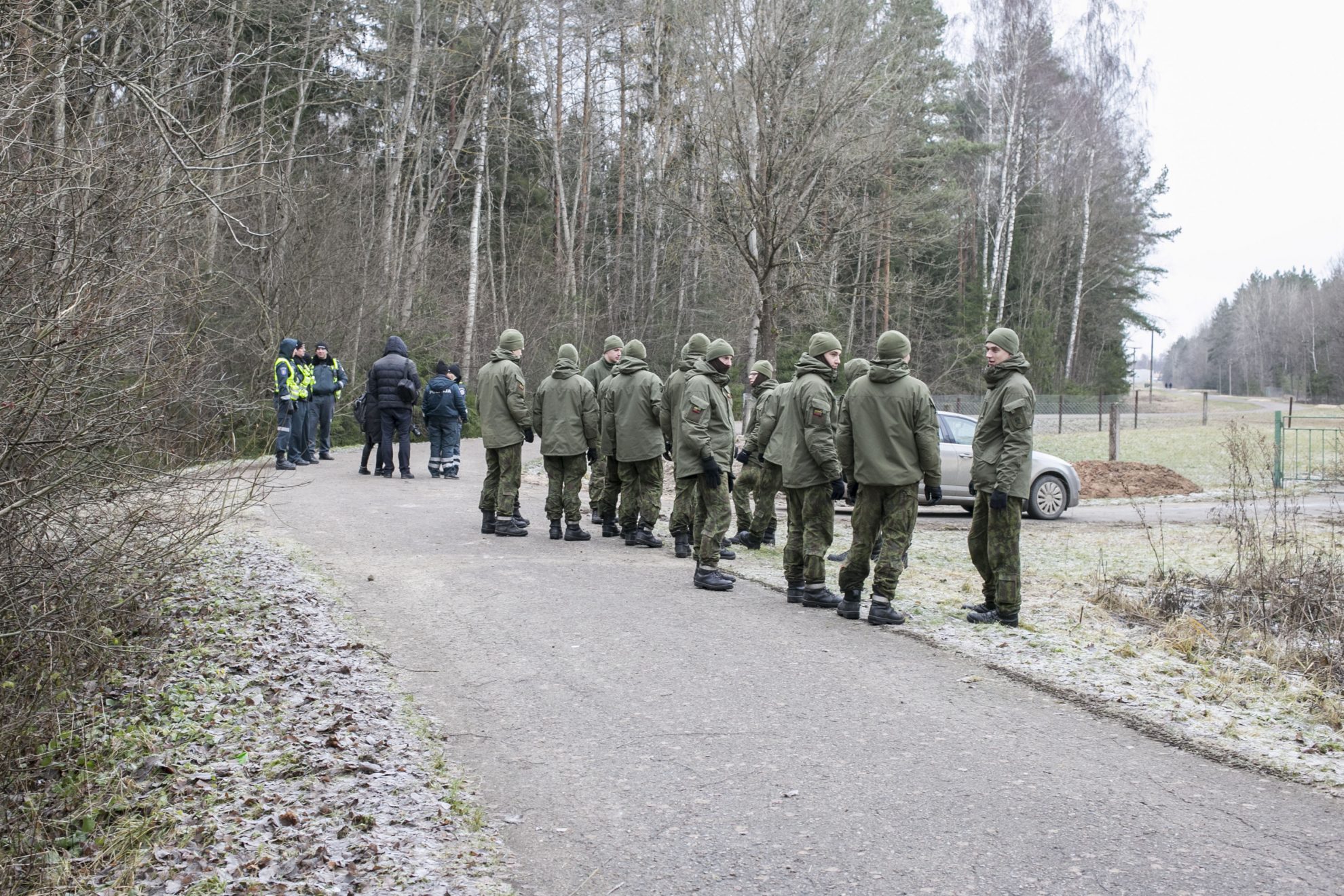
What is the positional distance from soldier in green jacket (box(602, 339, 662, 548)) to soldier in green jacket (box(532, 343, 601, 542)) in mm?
203

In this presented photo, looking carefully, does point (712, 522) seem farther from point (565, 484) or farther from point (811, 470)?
point (565, 484)

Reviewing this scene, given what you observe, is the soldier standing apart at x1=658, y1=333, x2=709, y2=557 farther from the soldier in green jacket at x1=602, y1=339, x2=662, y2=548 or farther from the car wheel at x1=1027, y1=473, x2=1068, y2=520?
the car wheel at x1=1027, y1=473, x2=1068, y2=520

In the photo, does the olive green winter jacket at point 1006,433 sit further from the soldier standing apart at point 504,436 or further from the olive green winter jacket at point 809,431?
the soldier standing apart at point 504,436

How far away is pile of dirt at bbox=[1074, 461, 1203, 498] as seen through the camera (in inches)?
821

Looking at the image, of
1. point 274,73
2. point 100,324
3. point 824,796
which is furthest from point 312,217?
point 824,796

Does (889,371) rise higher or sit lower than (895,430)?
higher

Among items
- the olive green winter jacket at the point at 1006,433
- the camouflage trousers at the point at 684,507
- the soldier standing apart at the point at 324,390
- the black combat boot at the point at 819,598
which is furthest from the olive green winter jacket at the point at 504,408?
the soldier standing apart at the point at 324,390

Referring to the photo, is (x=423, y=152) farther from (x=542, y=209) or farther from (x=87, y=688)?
(x=87, y=688)

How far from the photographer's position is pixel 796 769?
16.5 feet

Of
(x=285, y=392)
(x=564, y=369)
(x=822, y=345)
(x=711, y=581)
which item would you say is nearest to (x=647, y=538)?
(x=564, y=369)

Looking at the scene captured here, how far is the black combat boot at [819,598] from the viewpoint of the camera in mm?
8648

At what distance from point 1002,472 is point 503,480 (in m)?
5.86

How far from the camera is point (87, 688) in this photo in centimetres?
595

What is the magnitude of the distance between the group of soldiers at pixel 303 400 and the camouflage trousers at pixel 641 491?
6.49m
